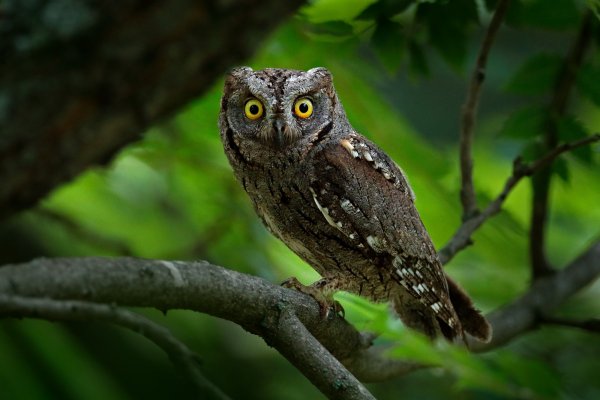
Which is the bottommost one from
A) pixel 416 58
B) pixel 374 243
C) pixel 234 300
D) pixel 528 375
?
pixel 528 375

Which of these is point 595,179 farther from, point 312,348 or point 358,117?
point 312,348

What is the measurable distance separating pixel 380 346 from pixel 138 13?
6.47 feet

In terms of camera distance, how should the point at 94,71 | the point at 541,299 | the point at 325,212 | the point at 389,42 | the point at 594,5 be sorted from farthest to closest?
the point at 541,299 < the point at 325,212 < the point at 389,42 < the point at 594,5 < the point at 94,71

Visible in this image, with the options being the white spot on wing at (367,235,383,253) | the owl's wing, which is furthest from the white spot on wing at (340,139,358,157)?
the white spot on wing at (367,235,383,253)

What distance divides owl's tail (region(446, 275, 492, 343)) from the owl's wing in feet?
0.25

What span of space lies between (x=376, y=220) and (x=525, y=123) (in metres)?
0.63

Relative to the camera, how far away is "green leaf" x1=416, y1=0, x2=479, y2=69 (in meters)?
2.59

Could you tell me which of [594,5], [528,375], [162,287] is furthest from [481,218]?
[162,287]

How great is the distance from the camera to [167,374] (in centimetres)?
291

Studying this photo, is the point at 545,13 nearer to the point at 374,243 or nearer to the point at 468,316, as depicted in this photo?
the point at 374,243

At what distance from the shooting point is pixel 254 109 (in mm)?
2957

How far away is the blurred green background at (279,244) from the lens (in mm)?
2607

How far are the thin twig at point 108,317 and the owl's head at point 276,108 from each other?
1.38 m

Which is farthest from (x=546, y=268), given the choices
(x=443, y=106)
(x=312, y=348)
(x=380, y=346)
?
(x=443, y=106)
